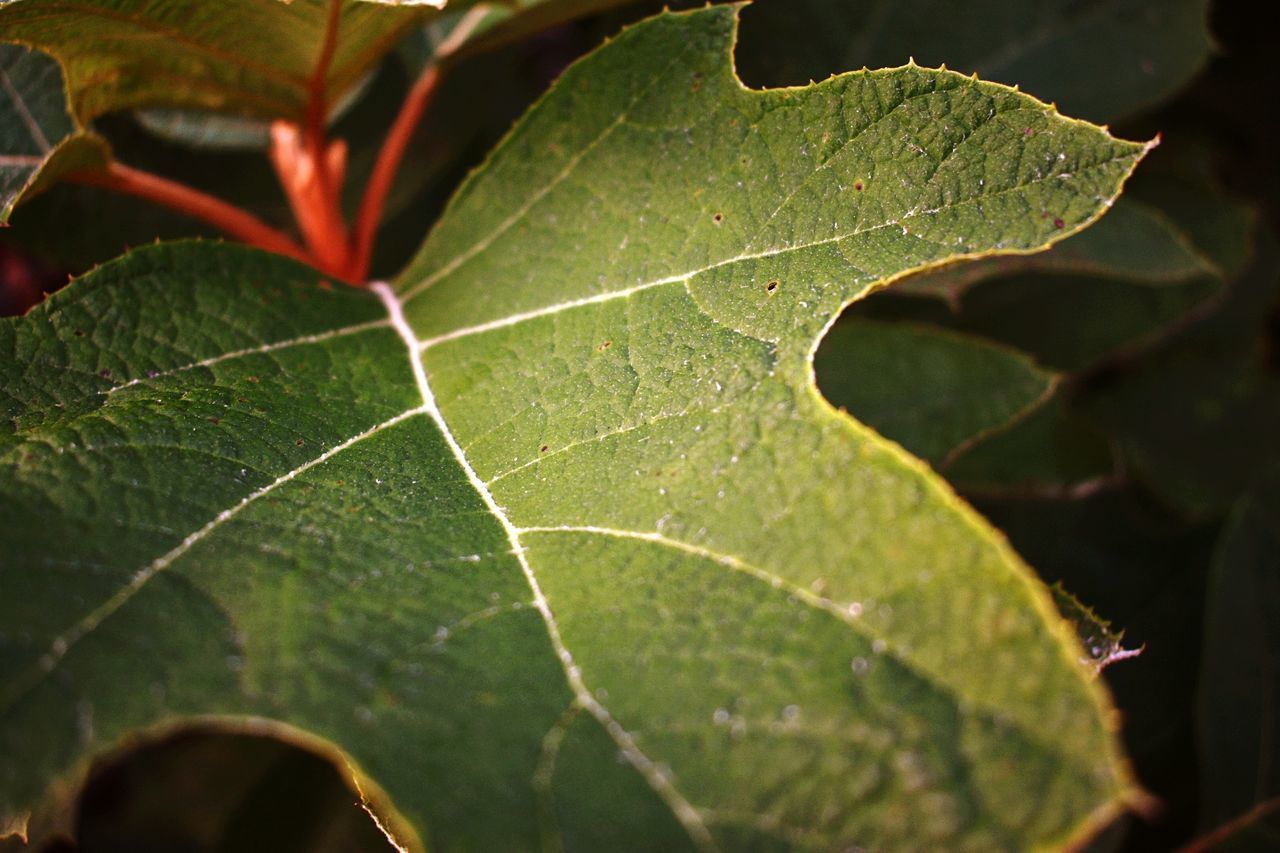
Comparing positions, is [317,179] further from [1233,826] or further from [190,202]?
[1233,826]

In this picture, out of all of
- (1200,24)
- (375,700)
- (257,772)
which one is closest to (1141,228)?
(1200,24)

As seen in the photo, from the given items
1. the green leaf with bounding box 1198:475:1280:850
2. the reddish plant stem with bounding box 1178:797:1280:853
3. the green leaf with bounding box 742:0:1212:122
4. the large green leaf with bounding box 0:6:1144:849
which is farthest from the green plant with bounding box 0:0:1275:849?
the reddish plant stem with bounding box 1178:797:1280:853

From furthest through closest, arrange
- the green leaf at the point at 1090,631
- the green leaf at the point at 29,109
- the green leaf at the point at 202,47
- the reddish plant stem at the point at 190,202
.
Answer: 1. the green leaf at the point at 29,109
2. the reddish plant stem at the point at 190,202
3. the green leaf at the point at 202,47
4. the green leaf at the point at 1090,631

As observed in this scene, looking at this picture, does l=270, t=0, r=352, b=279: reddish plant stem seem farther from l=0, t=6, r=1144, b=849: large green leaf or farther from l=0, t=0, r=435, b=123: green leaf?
→ l=0, t=6, r=1144, b=849: large green leaf

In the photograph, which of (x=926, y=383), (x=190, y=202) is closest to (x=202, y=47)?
(x=190, y=202)

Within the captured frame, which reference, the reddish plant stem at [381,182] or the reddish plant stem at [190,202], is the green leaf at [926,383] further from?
the reddish plant stem at [190,202]

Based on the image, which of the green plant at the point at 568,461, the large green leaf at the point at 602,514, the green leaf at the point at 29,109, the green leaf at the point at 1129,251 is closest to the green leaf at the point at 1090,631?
the green plant at the point at 568,461

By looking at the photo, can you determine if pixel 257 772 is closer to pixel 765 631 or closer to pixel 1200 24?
pixel 765 631
